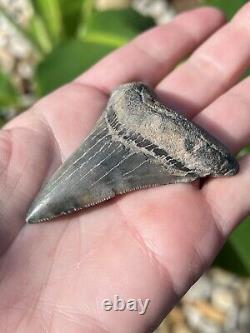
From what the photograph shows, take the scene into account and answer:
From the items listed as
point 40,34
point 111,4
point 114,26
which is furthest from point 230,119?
point 111,4

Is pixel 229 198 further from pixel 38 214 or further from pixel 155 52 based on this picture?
pixel 155 52

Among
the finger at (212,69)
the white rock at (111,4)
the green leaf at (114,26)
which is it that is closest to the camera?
the finger at (212,69)

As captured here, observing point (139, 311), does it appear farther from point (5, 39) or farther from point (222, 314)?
point (5, 39)

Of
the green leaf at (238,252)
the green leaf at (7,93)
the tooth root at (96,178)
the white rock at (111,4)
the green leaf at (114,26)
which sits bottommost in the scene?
the green leaf at (238,252)

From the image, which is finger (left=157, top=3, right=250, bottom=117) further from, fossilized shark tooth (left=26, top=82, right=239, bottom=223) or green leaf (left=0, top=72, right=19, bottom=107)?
green leaf (left=0, top=72, right=19, bottom=107)

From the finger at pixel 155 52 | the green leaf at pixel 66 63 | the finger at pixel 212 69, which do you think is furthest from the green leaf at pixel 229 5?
the green leaf at pixel 66 63

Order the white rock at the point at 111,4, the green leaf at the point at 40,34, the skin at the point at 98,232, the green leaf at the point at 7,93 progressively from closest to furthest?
the skin at the point at 98,232 < the green leaf at the point at 7,93 < the green leaf at the point at 40,34 < the white rock at the point at 111,4

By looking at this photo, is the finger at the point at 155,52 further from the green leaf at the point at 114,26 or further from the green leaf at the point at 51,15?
the green leaf at the point at 51,15
